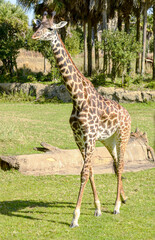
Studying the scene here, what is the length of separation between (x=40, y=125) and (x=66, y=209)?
368 inches

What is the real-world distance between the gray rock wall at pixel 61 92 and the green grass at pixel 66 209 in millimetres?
14671

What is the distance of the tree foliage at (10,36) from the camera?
93.7 feet

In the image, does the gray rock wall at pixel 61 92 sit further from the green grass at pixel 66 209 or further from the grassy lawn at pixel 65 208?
the green grass at pixel 66 209

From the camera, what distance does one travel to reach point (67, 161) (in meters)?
8.48

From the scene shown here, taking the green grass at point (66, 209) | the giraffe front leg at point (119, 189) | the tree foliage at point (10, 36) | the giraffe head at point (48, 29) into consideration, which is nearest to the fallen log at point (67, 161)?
the green grass at point (66, 209)

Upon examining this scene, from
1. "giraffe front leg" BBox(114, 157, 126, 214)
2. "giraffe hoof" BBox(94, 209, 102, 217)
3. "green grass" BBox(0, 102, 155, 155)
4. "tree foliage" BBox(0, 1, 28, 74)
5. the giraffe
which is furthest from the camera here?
"tree foliage" BBox(0, 1, 28, 74)

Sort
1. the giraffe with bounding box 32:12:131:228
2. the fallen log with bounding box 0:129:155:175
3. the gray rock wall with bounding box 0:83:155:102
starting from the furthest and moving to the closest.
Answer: the gray rock wall with bounding box 0:83:155:102 → the fallen log with bounding box 0:129:155:175 → the giraffe with bounding box 32:12:131:228

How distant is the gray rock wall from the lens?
22812 mm

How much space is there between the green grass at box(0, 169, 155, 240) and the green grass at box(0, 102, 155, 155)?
3.16m

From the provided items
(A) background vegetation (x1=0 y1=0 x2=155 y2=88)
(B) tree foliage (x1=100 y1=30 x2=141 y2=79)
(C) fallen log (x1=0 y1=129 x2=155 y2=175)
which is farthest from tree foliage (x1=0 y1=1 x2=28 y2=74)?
(C) fallen log (x1=0 y1=129 x2=155 y2=175)

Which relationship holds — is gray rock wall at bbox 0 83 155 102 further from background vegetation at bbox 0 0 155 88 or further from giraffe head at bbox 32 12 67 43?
giraffe head at bbox 32 12 67 43

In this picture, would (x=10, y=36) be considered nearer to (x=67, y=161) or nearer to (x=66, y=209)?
(x=67, y=161)

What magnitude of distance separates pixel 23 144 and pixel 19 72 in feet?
64.7

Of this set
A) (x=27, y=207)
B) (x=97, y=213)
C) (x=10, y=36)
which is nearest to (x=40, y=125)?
(x=27, y=207)
